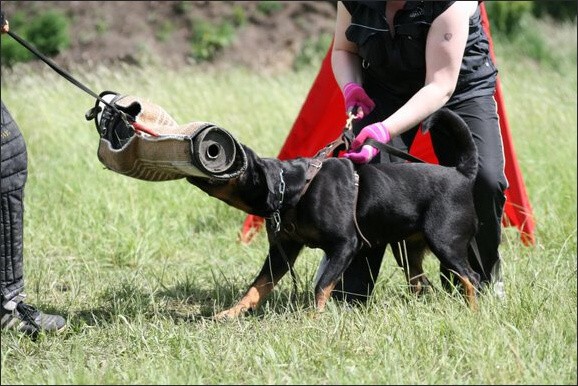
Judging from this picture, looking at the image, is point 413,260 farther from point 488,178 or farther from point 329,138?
point 329,138

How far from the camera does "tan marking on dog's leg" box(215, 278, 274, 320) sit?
4199 mm

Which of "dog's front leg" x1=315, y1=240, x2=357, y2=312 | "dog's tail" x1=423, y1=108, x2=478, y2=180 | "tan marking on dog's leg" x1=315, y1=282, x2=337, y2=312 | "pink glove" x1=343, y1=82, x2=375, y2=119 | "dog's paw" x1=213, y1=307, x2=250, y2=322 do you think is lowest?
"dog's paw" x1=213, y1=307, x2=250, y2=322

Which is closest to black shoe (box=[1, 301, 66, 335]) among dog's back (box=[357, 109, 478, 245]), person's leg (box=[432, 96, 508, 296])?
dog's back (box=[357, 109, 478, 245])

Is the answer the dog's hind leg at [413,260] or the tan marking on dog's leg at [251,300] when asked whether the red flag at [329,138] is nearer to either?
the dog's hind leg at [413,260]

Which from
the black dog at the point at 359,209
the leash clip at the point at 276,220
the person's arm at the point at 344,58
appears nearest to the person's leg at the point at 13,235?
the black dog at the point at 359,209

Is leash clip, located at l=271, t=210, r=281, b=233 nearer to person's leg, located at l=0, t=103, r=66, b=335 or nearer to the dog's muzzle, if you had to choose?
the dog's muzzle

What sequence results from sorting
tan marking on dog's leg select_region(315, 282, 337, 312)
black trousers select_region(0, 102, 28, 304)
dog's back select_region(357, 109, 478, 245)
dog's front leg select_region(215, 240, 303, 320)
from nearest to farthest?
black trousers select_region(0, 102, 28, 304)
tan marking on dog's leg select_region(315, 282, 337, 312)
dog's back select_region(357, 109, 478, 245)
dog's front leg select_region(215, 240, 303, 320)

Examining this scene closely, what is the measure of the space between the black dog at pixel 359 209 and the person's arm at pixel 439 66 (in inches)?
5.2

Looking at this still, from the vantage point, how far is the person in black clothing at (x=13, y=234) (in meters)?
3.83

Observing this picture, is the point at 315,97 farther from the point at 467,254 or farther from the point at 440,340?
the point at 440,340

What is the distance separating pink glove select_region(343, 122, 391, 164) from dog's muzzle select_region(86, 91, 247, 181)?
2.01 ft

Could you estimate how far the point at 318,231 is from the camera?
4.08 metres

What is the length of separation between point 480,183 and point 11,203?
2.06 m

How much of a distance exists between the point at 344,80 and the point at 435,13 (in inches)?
24.1
